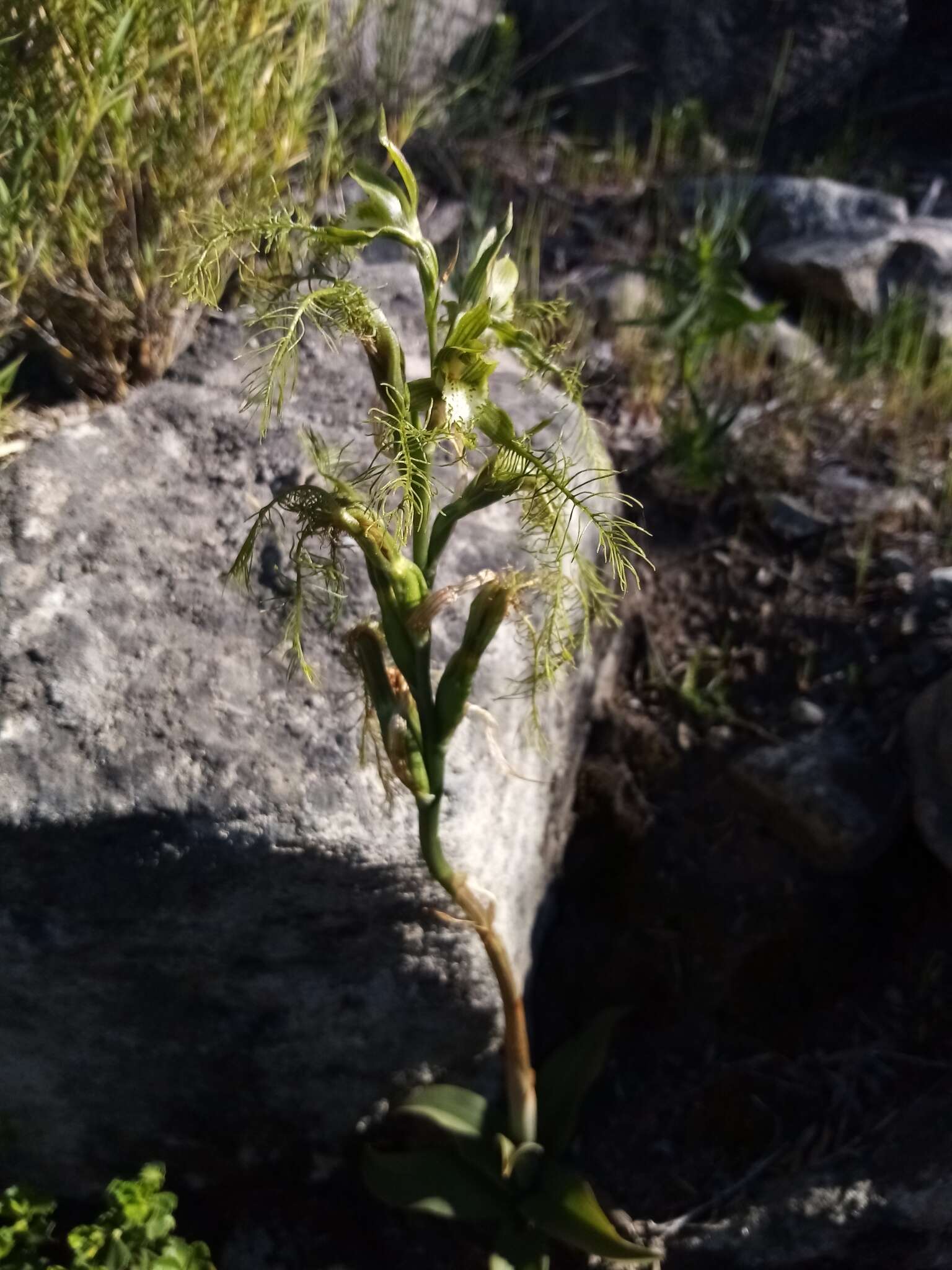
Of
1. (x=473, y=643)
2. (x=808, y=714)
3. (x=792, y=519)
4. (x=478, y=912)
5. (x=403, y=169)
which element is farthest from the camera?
(x=792, y=519)

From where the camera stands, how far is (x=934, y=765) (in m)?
1.84

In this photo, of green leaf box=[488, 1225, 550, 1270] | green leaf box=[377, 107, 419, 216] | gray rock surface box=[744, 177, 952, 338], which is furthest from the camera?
gray rock surface box=[744, 177, 952, 338]

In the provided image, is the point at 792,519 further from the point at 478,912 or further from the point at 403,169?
the point at 403,169

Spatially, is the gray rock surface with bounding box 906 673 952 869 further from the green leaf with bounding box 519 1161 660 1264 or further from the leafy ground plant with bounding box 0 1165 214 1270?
the leafy ground plant with bounding box 0 1165 214 1270

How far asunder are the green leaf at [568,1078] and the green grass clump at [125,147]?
57.0 inches

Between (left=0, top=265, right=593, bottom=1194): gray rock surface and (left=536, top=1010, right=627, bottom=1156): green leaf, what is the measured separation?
121 millimetres

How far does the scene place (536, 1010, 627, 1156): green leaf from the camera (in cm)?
166

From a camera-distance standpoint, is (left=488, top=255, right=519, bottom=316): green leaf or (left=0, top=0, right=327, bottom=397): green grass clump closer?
(left=488, top=255, right=519, bottom=316): green leaf

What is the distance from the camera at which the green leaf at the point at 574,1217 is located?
4.79 ft

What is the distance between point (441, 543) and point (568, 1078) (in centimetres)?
106

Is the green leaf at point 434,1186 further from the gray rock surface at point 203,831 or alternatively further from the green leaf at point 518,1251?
the gray rock surface at point 203,831

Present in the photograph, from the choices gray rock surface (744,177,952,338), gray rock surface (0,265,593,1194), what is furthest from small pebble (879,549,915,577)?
gray rock surface (744,177,952,338)

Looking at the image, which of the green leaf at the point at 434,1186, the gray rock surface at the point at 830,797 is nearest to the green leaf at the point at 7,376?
the green leaf at the point at 434,1186

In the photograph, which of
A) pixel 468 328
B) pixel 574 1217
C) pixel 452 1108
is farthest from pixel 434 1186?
pixel 468 328
